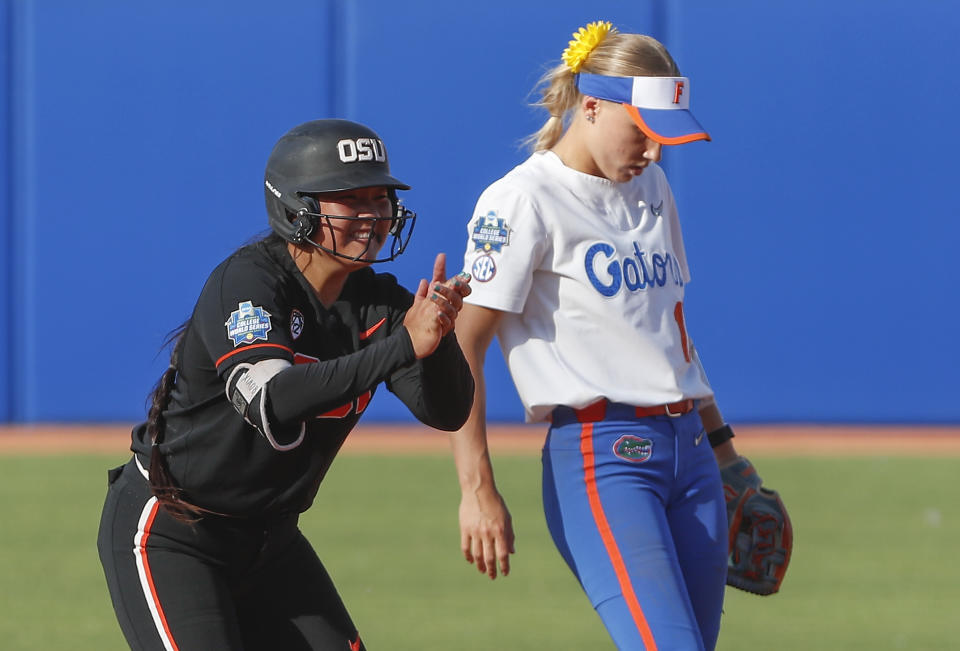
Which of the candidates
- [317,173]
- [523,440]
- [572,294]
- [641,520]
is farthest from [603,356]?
[523,440]

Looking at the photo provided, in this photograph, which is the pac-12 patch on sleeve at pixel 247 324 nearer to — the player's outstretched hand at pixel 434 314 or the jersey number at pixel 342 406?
the jersey number at pixel 342 406

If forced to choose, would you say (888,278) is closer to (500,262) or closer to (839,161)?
(839,161)

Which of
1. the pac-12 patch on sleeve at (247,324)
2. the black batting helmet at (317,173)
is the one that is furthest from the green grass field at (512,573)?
the pac-12 patch on sleeve at (247,324)

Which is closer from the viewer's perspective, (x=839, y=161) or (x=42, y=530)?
(x=42, y=530)

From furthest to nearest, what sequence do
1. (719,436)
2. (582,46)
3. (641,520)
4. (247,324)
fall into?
(719,436) < (582,46) < (641,520) < (247,324)

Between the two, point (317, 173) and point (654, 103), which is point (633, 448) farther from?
point (317, 173)

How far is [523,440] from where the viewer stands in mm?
11469

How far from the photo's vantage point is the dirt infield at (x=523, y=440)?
10.9 meters

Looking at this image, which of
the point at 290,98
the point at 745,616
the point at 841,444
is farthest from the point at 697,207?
the point at 745,616

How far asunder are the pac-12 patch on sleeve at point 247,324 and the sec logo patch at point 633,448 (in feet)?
3.18

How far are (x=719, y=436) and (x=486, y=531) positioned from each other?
100 centimetres

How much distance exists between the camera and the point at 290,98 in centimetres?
1196

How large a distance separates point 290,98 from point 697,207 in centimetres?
349

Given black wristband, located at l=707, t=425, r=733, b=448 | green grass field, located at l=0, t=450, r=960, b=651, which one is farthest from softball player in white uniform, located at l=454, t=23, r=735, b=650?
green grass field, located at l=0, t=450, r=960, b=651
